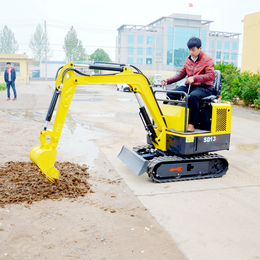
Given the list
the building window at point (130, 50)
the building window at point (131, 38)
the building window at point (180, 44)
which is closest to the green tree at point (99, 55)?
the building window at point (130, 50)

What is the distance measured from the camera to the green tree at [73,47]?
324 feet

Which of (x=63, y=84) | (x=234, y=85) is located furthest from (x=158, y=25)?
(x=63, y=84)

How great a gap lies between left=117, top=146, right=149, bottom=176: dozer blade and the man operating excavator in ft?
3.27

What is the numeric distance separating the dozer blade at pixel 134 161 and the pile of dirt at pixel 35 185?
80 cm

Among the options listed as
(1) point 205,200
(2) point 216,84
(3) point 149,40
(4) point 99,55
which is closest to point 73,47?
(4) point 99,55

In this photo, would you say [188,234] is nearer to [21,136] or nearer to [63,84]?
[63,84]

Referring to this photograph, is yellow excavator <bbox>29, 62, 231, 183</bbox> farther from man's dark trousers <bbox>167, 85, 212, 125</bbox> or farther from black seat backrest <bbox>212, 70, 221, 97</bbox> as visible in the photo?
man's dark trousers <bbox>167, 85, 212, 125</bbox>

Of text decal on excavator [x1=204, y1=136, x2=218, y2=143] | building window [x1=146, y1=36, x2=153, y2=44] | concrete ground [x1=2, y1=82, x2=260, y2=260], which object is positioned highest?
building window [x1=146, y1=36, x2=153, y2=44]

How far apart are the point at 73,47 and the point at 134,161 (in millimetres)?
98912

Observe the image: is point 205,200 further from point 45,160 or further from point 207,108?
point 45,160

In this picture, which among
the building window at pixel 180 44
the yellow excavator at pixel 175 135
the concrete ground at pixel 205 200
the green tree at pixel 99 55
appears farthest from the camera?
the building window at pixel 180 44

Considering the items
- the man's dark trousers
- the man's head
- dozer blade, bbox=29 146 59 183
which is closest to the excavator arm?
dozer blade, bbox=29 146 59 183

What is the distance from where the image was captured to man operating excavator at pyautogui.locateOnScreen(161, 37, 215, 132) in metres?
5.39

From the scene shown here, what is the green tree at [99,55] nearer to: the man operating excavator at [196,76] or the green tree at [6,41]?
the green tree at [6,41]
